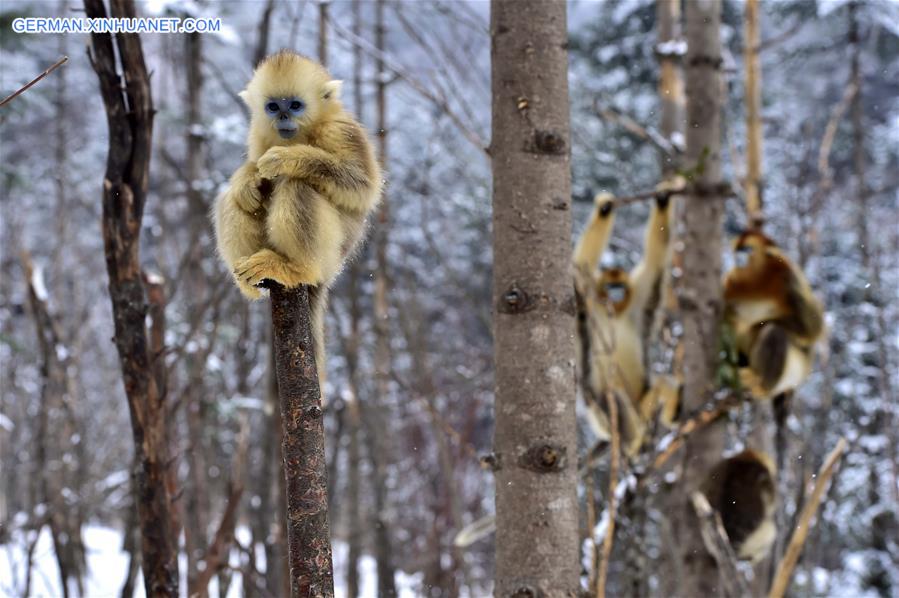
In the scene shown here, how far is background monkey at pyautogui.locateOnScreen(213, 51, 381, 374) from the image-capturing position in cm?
160

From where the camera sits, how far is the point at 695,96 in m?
4.09

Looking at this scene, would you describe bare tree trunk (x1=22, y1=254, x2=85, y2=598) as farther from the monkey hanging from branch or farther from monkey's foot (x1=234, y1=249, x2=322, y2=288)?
the monkey hanging from branch

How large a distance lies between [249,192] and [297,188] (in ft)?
0.42

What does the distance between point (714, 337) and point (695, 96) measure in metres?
1.16

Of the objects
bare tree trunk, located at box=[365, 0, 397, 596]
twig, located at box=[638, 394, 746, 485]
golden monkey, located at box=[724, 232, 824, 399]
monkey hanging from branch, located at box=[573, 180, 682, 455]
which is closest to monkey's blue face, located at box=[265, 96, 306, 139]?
twig, located at box=[638, 394, 746, 485]

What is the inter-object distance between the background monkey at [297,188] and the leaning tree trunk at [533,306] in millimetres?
325

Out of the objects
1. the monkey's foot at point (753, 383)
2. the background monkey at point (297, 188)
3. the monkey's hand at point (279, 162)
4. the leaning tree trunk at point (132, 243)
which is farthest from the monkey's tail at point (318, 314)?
the monkey's foot at point (753, 383)

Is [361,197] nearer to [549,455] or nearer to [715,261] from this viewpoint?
[549,455]

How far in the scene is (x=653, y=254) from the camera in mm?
5379

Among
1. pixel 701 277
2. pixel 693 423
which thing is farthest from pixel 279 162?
pixel 701 277

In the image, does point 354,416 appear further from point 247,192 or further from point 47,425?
point 247,192

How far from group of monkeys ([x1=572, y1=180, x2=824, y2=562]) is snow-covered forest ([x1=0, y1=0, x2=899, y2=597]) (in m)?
0.15

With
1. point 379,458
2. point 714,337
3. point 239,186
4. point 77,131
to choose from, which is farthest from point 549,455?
point 77,131

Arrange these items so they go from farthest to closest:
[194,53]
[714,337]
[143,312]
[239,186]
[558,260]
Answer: [194,53] < [714,337] < [143,312] < [558,260] < [239,186]
